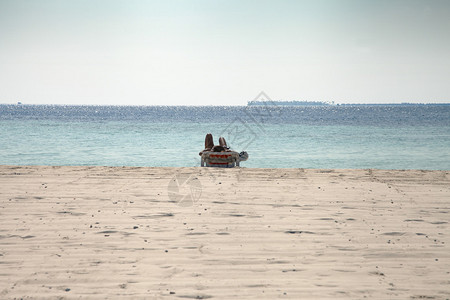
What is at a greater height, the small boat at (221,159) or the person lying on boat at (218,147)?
the person lying on boat at (218,147)

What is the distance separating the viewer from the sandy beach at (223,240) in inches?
160

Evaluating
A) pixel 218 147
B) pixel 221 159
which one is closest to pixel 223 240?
pixel 221 159

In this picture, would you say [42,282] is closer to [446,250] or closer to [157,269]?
[157,269]

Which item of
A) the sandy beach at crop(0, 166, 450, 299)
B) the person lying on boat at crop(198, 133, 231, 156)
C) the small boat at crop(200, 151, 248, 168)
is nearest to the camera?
the sandy beach at crop(0, 166, 450, 299)

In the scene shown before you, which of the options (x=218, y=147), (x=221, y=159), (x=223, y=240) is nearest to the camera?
(x=223, y=240)

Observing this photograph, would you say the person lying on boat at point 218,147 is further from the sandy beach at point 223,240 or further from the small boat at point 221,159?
the sandy beach at point 223,240

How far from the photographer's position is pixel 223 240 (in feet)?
18.0

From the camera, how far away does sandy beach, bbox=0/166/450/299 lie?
13.3ft

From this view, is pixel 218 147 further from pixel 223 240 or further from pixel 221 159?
pixel 223 240

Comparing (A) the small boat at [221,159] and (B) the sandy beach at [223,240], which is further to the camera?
(A) the small boat at [221,159]

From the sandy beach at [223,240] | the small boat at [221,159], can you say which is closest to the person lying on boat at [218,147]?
the small boat at [221,159]

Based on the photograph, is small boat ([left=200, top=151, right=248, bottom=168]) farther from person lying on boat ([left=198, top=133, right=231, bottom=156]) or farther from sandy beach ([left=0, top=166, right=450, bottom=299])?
sandy beach ([left=0, top=166, right=450, bottom=299])

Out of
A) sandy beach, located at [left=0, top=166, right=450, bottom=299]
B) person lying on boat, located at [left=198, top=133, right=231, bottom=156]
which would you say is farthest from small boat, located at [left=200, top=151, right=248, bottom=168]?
sandy beach, located at [left=0, top=166, right=450, bottom=299]

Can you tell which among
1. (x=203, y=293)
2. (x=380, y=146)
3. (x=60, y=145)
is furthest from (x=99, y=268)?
(x=380, y=146)
